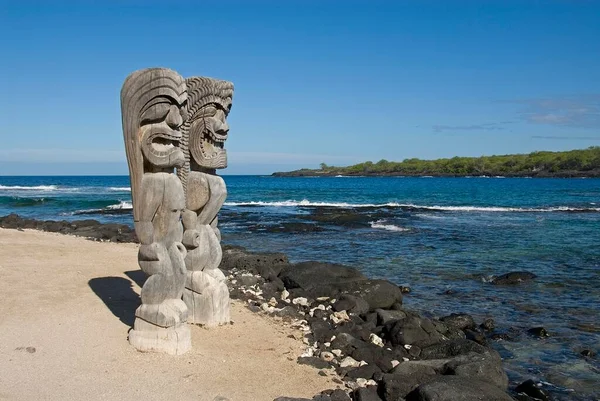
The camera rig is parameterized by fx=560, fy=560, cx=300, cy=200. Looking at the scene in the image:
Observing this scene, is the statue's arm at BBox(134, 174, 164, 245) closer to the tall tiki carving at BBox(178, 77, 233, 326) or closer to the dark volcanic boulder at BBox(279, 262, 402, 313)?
the tall tiki carving at BBox(178, 77, 233, 326)

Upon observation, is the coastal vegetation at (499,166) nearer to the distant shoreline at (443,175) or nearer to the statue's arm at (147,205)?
the distant shoreline at (443,175)

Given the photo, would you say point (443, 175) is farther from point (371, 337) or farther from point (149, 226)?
point (149, 226)

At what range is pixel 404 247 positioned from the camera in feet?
72.4

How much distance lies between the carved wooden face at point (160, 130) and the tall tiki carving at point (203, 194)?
1349mm

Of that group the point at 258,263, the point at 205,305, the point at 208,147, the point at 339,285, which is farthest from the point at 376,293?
the point at 208,147

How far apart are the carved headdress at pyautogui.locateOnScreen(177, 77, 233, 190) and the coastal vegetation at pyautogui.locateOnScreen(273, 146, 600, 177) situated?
102064mm

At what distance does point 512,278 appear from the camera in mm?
15688

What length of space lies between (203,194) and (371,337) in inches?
147

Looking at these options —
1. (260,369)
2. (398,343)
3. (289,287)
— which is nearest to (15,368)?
(260,369)

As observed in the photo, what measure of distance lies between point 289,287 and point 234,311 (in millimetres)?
3103

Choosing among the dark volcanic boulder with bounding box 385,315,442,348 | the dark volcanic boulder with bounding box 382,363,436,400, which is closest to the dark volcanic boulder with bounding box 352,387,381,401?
the dark volcanic boulder with bounding box 382,363,436,400

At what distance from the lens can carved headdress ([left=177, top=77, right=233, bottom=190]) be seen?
8.54 meters

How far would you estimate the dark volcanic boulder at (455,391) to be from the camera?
636 cm

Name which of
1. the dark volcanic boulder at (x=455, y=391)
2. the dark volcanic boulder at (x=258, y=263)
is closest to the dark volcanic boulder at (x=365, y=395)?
the dark volcanic boulder at (x=455, y=391)
